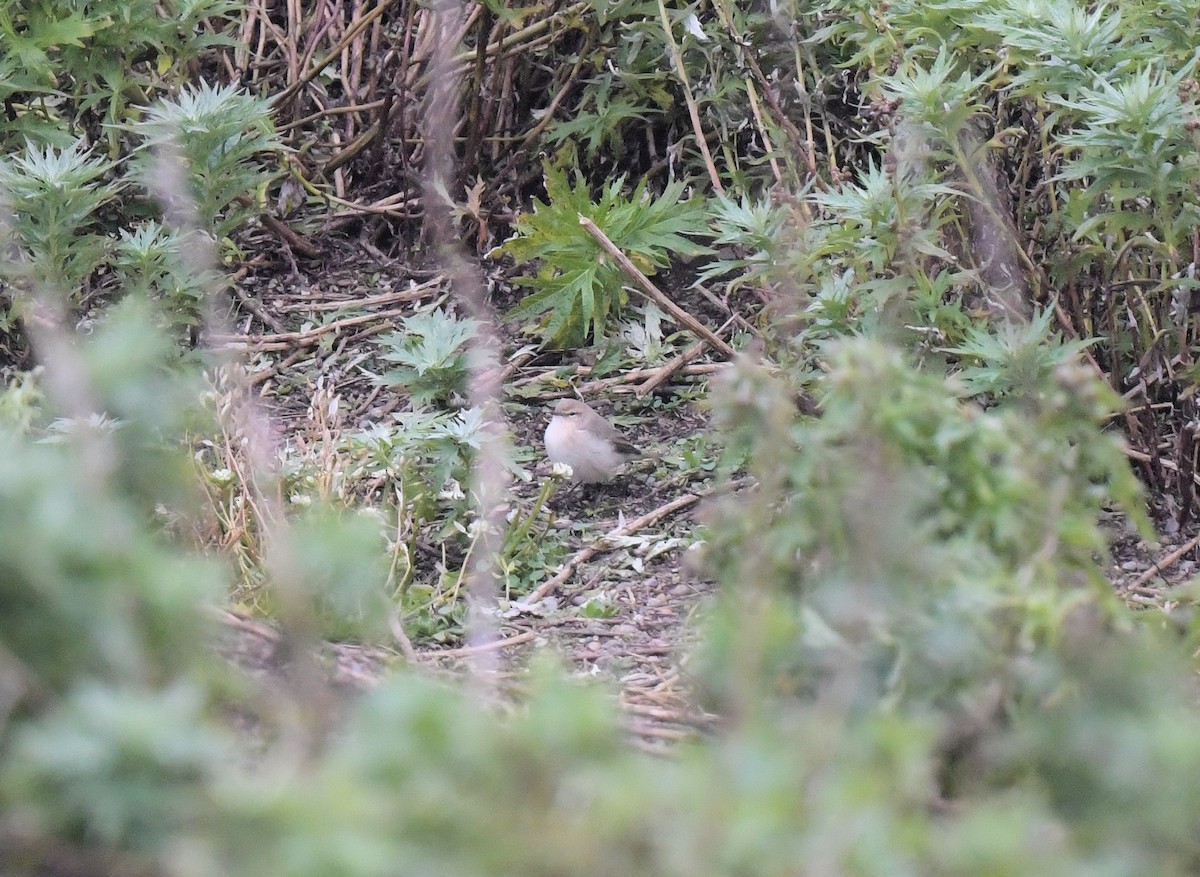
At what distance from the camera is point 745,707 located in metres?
1.30

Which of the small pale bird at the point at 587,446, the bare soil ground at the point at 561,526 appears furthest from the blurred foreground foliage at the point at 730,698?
the small pale bird at the point at 587,446

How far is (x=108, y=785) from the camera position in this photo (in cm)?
119

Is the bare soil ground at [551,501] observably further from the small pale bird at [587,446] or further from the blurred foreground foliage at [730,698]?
the blurred foreground foliage at [730,698]

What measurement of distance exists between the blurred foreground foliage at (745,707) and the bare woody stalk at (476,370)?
727mm

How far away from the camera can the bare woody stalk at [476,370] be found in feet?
9.32

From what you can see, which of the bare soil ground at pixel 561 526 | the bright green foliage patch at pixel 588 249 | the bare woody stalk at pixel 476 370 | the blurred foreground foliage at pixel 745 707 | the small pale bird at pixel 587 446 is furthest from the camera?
the bright green foliage patch at pixel 588 249

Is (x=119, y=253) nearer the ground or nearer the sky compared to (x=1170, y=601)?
nearer the sky

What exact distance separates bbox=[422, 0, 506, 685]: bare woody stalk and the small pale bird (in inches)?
7.4

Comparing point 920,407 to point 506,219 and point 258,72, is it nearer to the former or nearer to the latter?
point 506,219

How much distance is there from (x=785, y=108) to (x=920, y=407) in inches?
127

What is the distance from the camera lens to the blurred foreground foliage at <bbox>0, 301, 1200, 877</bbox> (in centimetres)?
114

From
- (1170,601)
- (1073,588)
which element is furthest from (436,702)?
(1170,601)

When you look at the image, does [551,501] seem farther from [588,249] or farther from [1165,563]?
[1165,563]

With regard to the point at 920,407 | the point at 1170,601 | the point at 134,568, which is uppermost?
the point at 134,568
